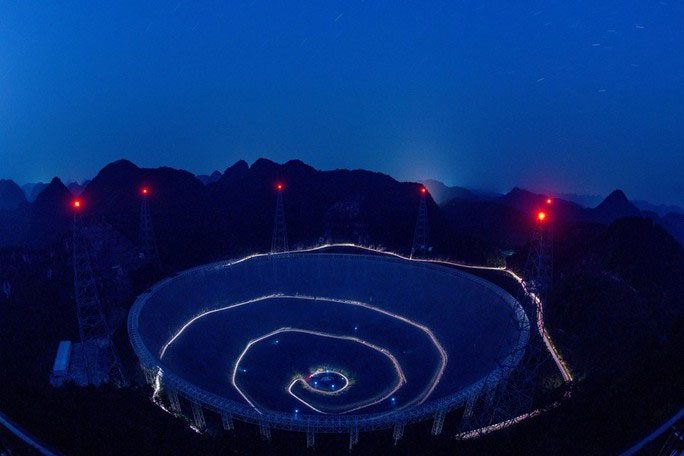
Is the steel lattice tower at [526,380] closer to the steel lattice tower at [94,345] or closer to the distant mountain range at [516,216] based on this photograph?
the steel lattice tower at [94,345]

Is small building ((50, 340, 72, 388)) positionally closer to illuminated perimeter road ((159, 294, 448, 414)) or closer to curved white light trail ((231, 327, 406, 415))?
illuminated perimeter road ((159, 294, 448, 414))

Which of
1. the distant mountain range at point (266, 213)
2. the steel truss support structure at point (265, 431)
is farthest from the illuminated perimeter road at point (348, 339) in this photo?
the distant mountain range at point (266, 213)

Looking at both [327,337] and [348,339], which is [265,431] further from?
[348,339]

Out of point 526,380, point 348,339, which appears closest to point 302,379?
point 348,339

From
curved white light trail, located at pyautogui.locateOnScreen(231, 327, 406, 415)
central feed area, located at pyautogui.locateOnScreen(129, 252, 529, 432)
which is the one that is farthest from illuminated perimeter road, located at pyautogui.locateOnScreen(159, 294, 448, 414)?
central feed area, located at pyautogui.locateOnScreen(129, 252, 529, 432)

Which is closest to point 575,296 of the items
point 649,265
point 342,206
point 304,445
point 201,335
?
point 649,265

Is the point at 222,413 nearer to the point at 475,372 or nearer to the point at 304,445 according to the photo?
the point at 304,445
